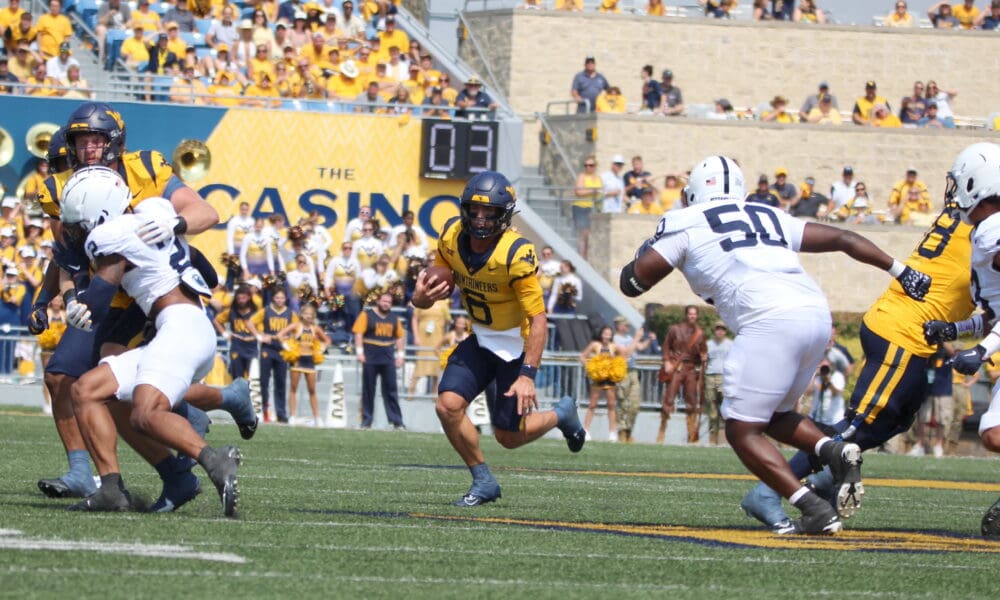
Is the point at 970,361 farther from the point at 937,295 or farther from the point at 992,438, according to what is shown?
the point at 937,295

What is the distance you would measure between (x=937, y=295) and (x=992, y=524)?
168 cm

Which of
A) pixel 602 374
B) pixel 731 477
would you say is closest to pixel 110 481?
pixel 731 477

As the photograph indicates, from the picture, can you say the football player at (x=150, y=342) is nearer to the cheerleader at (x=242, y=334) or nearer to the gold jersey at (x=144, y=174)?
the gold jersey at (x=144, y=174)

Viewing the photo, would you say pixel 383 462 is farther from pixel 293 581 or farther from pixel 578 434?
pixel 293 581

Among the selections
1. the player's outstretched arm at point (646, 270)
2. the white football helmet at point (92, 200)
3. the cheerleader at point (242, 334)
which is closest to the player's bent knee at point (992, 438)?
the player's outstretched arm at point (646, 270)

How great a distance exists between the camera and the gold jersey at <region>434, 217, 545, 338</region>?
8.98m

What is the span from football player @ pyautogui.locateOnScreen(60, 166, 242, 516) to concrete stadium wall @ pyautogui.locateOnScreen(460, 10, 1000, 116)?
2309cm

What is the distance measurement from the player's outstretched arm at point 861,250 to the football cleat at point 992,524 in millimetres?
1092

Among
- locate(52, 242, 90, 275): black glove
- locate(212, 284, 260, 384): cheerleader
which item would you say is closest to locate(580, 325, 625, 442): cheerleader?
locate(212, 284, 260, 384): cheerleader

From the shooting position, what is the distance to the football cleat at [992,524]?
783 cm

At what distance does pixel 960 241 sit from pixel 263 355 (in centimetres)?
1188

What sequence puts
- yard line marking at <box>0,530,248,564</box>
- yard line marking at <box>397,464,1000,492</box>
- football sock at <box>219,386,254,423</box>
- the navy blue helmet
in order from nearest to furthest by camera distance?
yard line marking at <box>0,530,248,564</box>
football sock at <box>219,386,254,423</box>
the navy blue helmet
yard line marking at <box>397,464,1000,492</box>

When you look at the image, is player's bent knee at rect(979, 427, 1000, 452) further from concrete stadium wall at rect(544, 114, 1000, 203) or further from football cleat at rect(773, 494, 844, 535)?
concrete stadium wall at rect(544, 114, 1000, 203)

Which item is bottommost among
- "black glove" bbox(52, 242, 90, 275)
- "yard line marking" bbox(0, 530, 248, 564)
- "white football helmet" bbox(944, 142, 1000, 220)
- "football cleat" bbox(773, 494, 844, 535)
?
"football cleat" bbox(773, 494, 844, 535)
